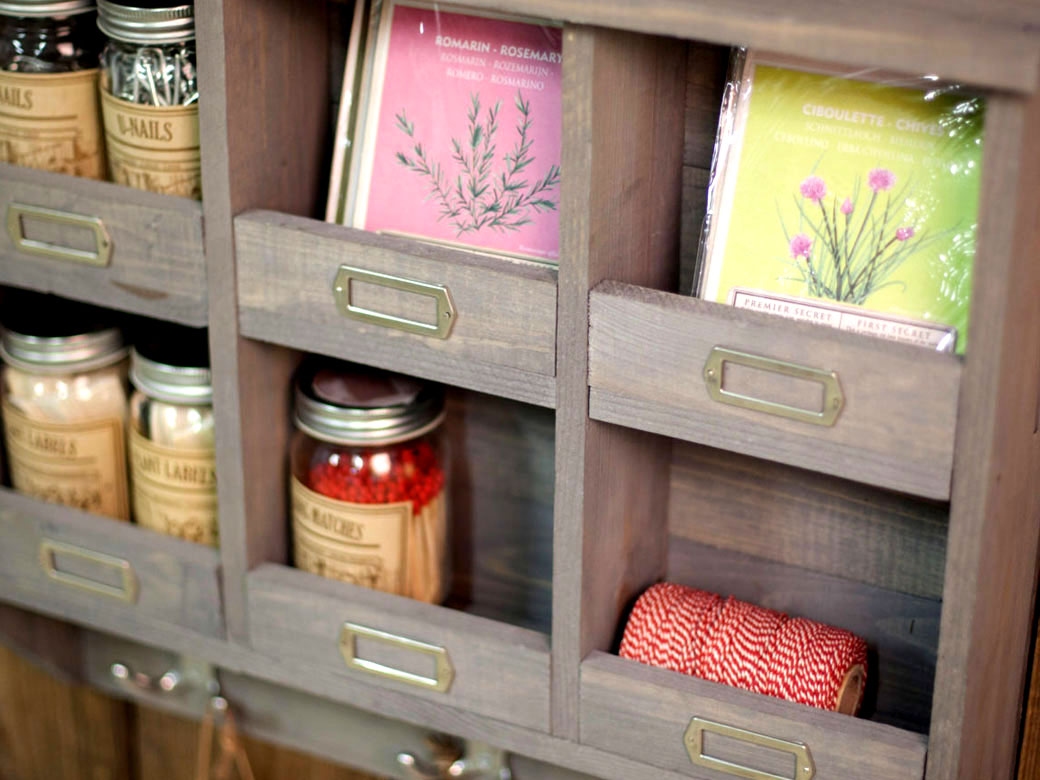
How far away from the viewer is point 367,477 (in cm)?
132

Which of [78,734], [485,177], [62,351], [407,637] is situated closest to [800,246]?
[485,177]

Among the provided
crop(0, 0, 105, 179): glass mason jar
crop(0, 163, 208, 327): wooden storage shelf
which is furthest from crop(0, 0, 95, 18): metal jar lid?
crop(0, 163, 208, 327): wooden storage shelf

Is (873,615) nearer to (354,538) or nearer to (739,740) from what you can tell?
(739,740)

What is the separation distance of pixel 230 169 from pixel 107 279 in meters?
0.18

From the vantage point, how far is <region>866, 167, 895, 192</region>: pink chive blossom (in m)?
1.08

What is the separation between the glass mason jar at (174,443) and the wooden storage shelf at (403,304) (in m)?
0.13

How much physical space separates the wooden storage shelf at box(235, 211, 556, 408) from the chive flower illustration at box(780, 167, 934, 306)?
0.19 meters

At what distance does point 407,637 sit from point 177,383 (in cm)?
30

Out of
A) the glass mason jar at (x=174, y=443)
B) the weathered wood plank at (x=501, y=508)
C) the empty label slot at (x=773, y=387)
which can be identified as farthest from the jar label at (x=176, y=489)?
Answer: the empty label slot at (x=773, y=387)

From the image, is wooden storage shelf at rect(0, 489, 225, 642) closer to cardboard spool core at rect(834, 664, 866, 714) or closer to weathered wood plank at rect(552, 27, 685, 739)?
weathered wood plank at rect(552, 27, 685, 739)

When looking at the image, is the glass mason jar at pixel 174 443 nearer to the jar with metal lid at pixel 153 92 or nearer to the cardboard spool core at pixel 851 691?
the jar with metal lid at pixel 153 92

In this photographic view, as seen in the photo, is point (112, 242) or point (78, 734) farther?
point (78, 734)

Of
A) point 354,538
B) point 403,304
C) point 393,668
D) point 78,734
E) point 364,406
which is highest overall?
point 403,304

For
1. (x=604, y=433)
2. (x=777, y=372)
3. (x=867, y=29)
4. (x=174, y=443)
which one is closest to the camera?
(x=867, y=29)
